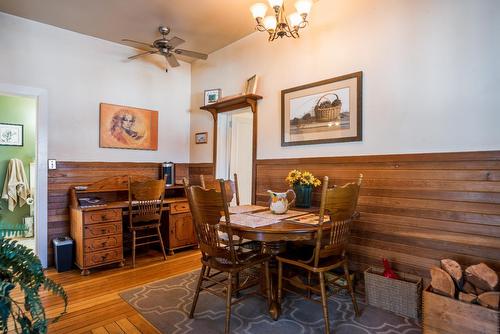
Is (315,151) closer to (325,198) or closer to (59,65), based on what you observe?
(325,198)

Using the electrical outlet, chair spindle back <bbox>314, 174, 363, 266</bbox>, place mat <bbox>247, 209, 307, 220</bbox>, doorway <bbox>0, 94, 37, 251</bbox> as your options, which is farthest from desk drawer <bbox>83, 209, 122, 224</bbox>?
chair spindle back <bbox>314, 174, 363, 266</bbox>

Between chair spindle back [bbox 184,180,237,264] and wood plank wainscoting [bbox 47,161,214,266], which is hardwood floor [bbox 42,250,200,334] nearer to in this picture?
wood plank wainscoting [bbox 47,161,214,266]

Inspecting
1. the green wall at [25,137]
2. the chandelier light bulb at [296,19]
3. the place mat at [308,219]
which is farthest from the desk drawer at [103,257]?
the chandelier light bulb at [296,19]

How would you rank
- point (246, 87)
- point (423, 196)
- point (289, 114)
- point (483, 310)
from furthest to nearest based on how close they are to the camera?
point (246, 87) < point (289, 114) < point (423, 196) < point (483, 310)

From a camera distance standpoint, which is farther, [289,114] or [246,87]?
[246,87]

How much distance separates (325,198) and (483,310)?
3.45ft

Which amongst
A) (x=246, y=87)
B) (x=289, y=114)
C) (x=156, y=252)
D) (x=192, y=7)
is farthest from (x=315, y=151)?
(x=156, y=252)

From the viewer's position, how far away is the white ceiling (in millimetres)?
2998

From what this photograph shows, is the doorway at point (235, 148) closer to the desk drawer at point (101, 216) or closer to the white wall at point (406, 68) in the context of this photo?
the white wall at point (406, 68)

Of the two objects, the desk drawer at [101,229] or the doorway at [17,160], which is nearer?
the desk drawer at [101,229]

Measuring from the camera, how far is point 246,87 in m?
3.73

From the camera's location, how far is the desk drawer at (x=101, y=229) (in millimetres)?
3180

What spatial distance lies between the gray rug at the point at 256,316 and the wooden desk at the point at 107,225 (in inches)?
31.0

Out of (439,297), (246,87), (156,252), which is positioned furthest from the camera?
(156,252)
